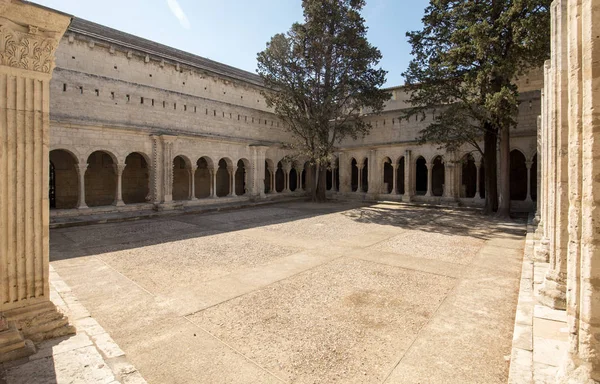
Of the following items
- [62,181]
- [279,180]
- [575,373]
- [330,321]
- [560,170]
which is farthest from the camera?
[279,180]

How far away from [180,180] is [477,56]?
1642cm

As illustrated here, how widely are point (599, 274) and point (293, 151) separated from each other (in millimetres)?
20271

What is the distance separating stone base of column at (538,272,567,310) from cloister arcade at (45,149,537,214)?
1281cm

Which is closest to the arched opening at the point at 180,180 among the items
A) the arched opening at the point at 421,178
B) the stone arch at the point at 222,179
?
the stone arch at the point at 222,179

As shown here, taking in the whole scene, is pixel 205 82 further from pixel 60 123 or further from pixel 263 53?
pixel 60 123

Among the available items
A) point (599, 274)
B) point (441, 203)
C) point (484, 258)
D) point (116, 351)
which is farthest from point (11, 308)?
point (441, 203)

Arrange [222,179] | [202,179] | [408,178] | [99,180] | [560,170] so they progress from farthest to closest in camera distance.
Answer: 1. [222,179]
2. [202,179]
3. [408,178]
4. [99,180]
5. [560,170]

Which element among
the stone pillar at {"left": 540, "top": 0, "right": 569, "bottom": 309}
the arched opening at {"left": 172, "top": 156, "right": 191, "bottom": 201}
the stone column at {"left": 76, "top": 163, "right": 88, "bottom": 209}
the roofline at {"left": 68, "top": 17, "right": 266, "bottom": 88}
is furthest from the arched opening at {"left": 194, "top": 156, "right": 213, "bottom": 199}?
the stone pillar at {"left": 540, "top": 0, "right": 569, "bottom": 309}

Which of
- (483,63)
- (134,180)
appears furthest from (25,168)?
(134,180)

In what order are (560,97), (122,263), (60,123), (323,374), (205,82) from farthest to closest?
(205,82), (60,123), (122,263), (560,97), (323,374)

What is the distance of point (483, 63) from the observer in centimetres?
1213

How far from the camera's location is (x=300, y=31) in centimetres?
1758

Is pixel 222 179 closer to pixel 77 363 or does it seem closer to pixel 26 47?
pixel 26 47

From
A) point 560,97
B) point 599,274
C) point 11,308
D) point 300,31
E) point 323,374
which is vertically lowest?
point 323,374
